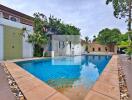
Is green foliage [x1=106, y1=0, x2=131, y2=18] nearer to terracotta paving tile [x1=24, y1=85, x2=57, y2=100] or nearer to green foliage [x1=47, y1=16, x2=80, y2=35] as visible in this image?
green foliage [x1=47, y1=16, x2=80, y2=35]

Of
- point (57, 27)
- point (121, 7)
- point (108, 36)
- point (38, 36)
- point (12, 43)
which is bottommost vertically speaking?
point (12, 43)

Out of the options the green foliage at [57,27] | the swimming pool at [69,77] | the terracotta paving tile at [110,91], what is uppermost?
the green foliage at [57,27]

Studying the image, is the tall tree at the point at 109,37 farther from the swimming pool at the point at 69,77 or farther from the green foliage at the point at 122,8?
the swimming pool at the point at 69,77

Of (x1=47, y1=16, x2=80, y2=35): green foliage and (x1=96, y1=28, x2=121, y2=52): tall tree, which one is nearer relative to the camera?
(x1=47, y1=16, x2=80, y2=35): green foliage

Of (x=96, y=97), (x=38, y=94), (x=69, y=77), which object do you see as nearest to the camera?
(x=96, y=97)

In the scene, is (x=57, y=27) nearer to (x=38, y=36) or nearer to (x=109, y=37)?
(x=38, y=36)

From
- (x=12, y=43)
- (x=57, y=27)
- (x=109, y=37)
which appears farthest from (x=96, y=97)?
(x=109, y=37)

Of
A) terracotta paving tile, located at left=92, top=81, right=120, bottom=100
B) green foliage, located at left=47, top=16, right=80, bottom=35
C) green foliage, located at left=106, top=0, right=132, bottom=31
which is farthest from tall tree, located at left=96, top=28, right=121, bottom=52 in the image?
terracotta paving tile, located at left=92, top=81, right=120, bottom=100

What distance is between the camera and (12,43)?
20000mm

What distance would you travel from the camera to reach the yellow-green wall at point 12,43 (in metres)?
19.0

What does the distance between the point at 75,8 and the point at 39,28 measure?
5873 mm

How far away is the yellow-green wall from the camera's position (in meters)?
19.0

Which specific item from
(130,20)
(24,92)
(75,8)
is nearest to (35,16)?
(75,8)

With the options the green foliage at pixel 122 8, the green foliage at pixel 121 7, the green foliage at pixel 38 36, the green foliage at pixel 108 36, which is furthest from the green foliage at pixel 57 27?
the green foliage at pixel 108 36
